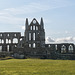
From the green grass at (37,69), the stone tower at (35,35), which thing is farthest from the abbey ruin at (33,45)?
the green grass at (37,69)

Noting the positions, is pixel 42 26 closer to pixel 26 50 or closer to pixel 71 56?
pixel 26 50

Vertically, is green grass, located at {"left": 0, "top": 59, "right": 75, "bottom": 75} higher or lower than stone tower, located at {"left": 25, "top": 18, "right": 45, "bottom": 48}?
lower

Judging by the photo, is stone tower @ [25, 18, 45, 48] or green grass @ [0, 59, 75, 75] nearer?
green grass @ [0, 59, 75, 75]

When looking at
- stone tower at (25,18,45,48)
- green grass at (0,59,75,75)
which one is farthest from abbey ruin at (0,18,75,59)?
green grass at (0,59,75,75)

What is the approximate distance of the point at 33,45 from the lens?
233 feet

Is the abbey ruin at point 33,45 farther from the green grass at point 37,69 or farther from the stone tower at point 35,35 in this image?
the green grass at point 37,69

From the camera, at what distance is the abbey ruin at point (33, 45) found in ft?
208

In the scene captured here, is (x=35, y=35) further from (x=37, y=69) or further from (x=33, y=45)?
(x=37, y=69)

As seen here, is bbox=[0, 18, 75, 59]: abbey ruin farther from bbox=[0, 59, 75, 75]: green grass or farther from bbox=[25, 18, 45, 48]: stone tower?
bbox=[0, 59, 75, 75]: green grass

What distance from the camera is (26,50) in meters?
64.9

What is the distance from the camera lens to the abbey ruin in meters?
63.2

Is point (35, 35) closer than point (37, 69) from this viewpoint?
No

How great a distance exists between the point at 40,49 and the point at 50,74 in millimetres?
43908

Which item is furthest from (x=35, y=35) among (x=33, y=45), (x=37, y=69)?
(x=37, y=69)
